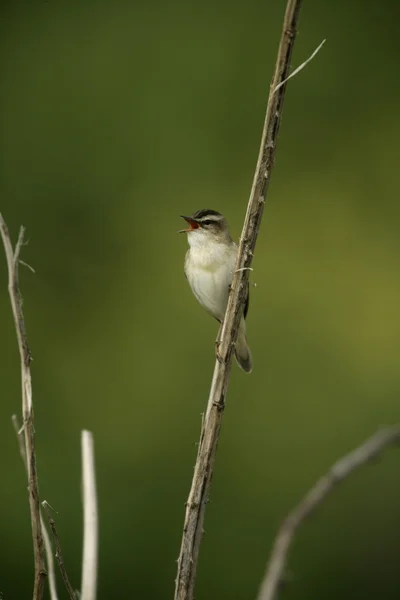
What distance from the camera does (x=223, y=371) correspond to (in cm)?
91

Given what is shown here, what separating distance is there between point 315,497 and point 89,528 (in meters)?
0.38

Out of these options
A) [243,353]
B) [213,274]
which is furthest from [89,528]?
[243,353]

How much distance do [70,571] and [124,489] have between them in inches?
22.5

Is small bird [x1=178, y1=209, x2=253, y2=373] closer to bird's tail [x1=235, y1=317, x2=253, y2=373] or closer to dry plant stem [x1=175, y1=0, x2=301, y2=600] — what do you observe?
bird's tail [x1=235, y1=317, x2=253, y2=373]

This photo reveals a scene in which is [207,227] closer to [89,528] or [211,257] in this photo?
[211,257]

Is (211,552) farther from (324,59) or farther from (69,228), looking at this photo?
(324,59)

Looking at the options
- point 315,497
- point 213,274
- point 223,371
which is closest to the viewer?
point 315,497

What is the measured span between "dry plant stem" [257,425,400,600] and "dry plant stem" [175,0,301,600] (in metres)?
0.20

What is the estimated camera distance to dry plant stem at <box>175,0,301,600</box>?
0.77m

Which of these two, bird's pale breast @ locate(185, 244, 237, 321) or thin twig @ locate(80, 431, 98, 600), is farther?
bird's pale breast @ locate(185, 244, 237, 321)

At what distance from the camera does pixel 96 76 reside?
15.8 feet

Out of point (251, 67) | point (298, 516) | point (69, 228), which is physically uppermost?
point (251, 67)

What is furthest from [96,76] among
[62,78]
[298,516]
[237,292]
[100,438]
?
[298,516]

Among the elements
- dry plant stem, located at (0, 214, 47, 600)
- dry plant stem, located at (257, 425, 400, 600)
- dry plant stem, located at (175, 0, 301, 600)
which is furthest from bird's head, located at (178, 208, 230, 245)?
dry plant stem, located at (257, 425, 400, 600)
